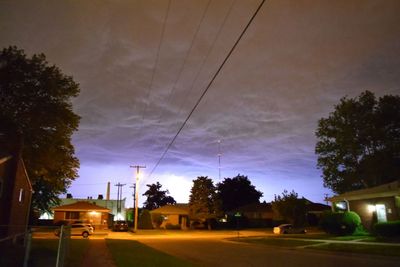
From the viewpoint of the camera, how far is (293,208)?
55.6 m

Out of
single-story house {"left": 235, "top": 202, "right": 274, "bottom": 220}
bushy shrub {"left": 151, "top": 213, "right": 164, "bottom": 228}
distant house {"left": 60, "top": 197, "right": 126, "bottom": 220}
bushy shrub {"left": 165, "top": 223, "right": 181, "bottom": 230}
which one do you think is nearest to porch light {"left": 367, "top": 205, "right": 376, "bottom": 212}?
bushy shrub {"left": 165, "top": 223, "right": 181, "bottom": 230}

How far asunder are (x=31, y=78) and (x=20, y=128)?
4.56 meters

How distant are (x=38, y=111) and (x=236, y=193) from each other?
80.9 meters

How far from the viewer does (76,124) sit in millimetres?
35625

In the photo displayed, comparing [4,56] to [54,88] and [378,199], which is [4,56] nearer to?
[54,88]

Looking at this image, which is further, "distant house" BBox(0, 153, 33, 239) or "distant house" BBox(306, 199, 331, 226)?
"distant house" BBox(306, 199, 331, 226)

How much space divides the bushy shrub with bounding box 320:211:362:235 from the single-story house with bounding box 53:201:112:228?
40245mm

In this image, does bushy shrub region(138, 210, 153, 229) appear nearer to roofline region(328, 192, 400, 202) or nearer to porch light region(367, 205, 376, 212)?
roofline region(328, 192, 400, 202)

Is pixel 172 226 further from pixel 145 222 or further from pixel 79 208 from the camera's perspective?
pixel 79 208

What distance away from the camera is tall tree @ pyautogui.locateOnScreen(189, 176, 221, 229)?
70438mm

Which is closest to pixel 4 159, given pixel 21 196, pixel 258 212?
pixel 21 196

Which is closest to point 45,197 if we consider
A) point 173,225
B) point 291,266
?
point 173,225

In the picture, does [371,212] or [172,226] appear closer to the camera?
[371,212]

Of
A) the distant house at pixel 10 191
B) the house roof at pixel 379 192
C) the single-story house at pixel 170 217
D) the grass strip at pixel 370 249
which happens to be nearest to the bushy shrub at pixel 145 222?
the single-story house at pixel 170 217
